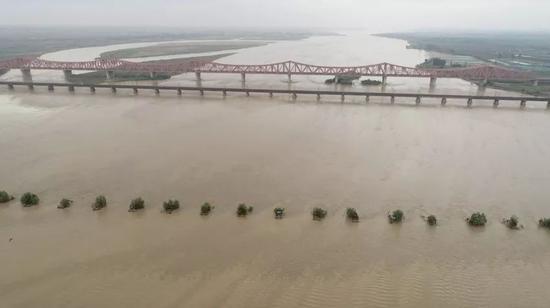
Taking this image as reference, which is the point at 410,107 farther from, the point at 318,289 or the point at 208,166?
the point at 318,289

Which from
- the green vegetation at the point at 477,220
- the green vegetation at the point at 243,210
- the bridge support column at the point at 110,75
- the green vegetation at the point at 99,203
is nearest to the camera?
the green vegetation at the point at 477,220

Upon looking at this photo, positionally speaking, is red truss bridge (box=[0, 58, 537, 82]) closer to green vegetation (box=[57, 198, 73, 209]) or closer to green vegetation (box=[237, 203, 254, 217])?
green vegetation (box=[57, 198, 73, 209])

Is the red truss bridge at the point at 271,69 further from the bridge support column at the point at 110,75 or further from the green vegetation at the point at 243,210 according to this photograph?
the green vegetation at the point at 243,210

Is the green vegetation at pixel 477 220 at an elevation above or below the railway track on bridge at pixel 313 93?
Result: below

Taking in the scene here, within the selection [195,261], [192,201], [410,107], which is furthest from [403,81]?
[195,261]

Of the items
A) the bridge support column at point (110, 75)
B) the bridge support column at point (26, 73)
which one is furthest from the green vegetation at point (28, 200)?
the bridge support column at point (26, 73)

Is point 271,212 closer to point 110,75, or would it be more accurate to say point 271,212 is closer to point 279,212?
point 279,212
